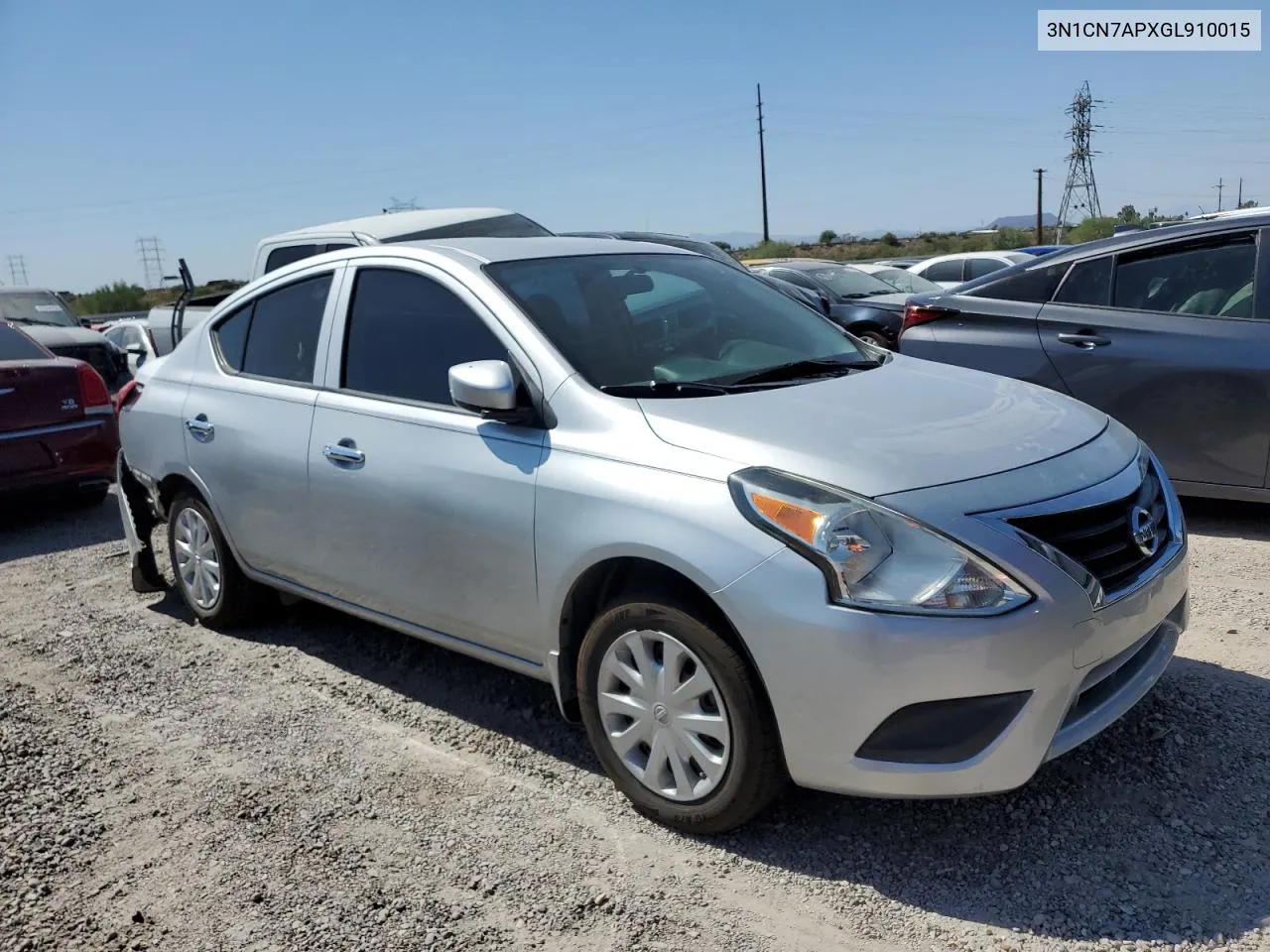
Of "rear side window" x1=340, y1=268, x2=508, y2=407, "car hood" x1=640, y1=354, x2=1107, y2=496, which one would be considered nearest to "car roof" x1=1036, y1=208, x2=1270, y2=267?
"car hood" x1=640, y1=354, x2=1107, y2=496

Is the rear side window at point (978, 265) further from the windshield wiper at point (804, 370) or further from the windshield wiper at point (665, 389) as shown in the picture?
the windshield wiper at point (665, 389)

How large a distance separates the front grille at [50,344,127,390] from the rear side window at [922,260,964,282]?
467 inches

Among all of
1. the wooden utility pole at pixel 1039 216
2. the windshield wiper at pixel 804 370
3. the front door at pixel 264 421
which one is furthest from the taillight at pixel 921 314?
the wooden utility pole at pixel 1039 216

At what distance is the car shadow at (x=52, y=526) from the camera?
23.2 ft

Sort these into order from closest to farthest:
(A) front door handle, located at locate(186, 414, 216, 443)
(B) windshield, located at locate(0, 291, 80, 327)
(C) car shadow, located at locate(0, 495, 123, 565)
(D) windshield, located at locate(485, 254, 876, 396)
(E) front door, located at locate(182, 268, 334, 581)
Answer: (D) windshield, located at locate(485, 254, 876, 396), (E) front door, located at locate(182, 268, 334, 581), (A) front door handle, located at locate(186, 414, 216, 443), (C) car shadow, located at locate(0, 495, 123, 565), (B) windshield, located at locate(0, 291, 80, 327)

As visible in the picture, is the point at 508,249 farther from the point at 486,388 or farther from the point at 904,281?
the point at 904,281

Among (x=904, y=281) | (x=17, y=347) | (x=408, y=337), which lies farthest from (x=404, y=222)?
(x=904, y=281)

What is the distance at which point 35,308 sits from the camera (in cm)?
1342

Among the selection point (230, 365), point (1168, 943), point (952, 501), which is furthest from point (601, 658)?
point (230, 365)

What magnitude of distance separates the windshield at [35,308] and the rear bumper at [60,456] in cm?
640

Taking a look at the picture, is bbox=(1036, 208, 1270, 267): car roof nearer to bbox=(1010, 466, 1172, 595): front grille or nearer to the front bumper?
bbox=(1010, 466, 1172, 595): front grille

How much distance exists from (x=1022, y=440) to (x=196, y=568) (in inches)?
144

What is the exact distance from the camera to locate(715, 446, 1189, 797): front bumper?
8.48 feet

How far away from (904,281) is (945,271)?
2878mm
